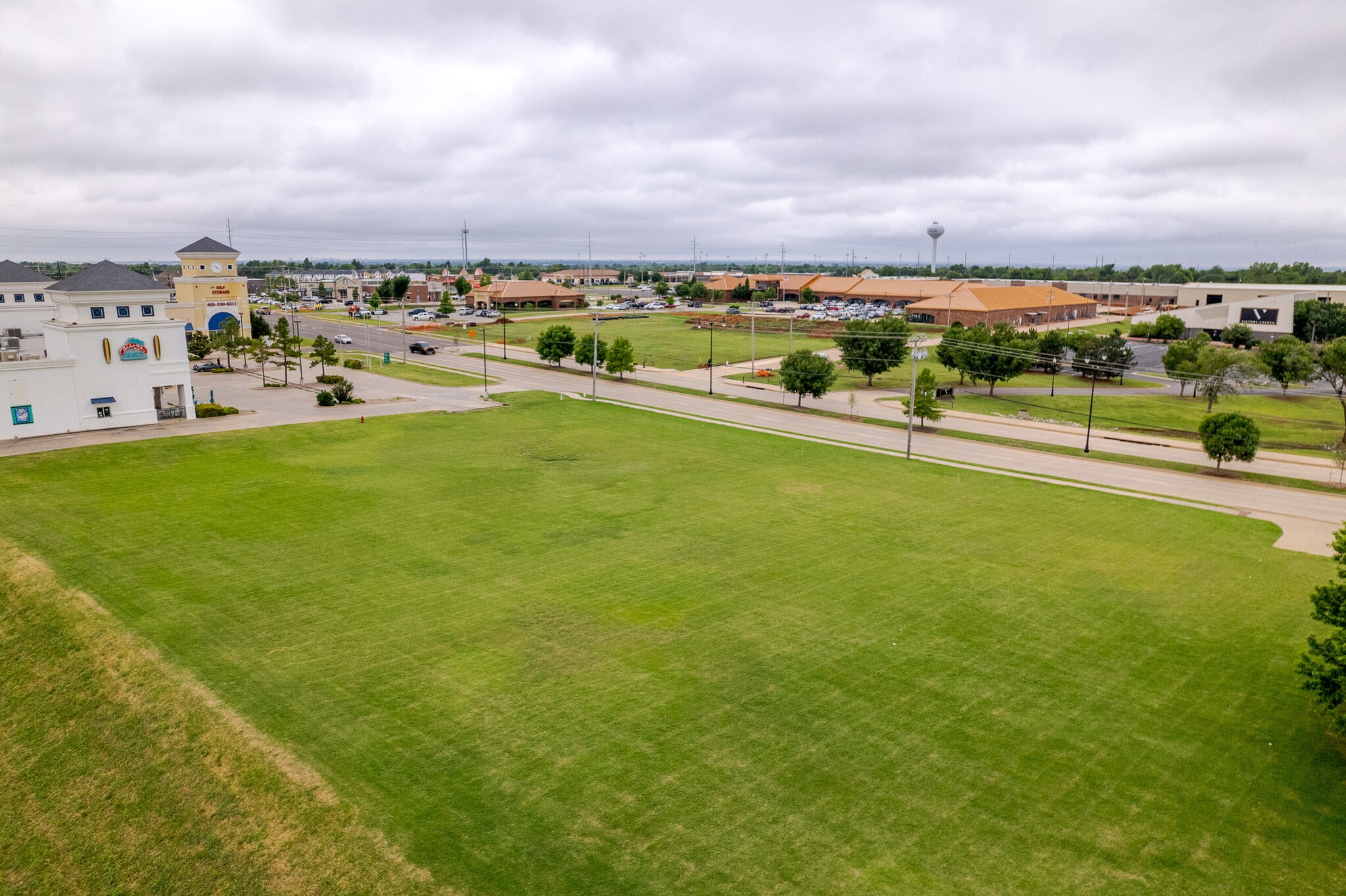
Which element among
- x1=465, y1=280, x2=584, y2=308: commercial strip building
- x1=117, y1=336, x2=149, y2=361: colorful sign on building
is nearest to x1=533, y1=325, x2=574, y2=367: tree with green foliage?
x1=117, y1=336, x2=149, y2=361: colorful sign on building

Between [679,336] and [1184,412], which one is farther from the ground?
[679,336]

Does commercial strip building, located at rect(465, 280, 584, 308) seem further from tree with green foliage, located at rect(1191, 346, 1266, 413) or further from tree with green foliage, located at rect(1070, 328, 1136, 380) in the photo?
tree with green foliage, located at rect(1191, 346, 1266, 413)

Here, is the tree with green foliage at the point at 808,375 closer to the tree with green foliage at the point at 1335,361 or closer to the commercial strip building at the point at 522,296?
the tree with green foliage at the point at 1335,361

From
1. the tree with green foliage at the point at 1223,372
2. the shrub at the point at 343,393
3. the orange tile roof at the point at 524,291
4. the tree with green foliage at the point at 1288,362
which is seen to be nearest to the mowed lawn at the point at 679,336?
the orange tile roof at the point at 524,291

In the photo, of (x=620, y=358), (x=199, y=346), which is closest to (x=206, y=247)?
(x=199, y=346)

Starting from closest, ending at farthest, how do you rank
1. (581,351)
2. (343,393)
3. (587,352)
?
(343,393) < (587,352) < (581,351)

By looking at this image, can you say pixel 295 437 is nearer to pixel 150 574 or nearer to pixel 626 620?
pixel 150 574

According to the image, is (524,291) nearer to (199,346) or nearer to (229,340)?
(199,346)
